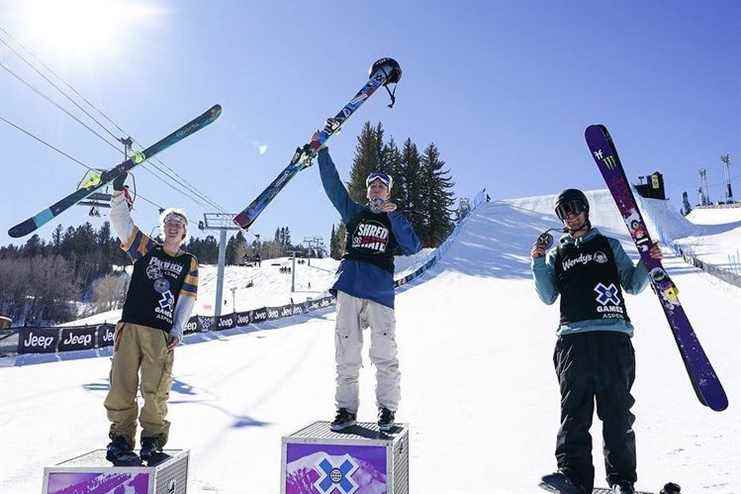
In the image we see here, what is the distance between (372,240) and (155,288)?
72.2 inches

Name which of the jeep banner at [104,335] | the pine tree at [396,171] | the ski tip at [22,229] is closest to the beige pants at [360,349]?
the ski tip at [22,229]

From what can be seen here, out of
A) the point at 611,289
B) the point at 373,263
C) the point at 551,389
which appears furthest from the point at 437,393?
the point at 611,289

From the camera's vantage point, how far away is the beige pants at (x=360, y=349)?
4051 mm

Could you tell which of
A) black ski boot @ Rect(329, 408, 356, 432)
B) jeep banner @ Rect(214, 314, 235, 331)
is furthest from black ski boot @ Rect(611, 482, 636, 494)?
jeep banner @ Rect(214, 314, 235, 331)

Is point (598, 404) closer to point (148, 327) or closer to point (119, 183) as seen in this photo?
point (148, 327)

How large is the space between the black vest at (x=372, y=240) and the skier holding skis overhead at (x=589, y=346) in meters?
1.22

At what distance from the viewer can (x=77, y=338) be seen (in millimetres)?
17781

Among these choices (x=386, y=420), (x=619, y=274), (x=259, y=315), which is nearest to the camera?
(x=619, y=274)

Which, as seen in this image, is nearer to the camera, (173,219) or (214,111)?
(173,219)

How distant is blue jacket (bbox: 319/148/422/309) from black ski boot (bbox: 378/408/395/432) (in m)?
0.85

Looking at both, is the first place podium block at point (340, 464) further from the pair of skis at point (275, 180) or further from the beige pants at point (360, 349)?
the pair of skis at point (275, 180)

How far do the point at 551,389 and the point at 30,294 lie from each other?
96.1m

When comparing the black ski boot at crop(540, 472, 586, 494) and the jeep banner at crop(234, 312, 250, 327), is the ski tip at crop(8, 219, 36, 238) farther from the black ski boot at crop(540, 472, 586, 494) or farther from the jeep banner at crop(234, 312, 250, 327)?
the jeep banner at crop(234, 312, 250, 327)

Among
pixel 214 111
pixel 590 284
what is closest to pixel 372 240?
pixel 590 284
